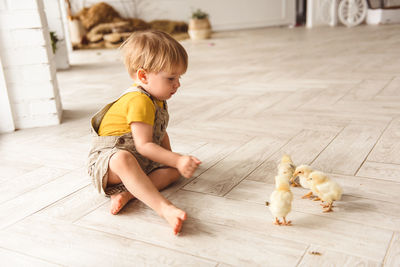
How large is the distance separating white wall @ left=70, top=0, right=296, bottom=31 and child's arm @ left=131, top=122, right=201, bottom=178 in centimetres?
543

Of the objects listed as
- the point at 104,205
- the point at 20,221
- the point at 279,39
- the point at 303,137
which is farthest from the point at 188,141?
the point at 279,39

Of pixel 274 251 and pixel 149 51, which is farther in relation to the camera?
pixel 149 51

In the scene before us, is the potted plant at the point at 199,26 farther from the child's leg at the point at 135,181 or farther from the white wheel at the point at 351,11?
the child's leg at the point at 135,181

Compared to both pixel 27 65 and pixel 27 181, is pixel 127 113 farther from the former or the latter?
pixel 27 65

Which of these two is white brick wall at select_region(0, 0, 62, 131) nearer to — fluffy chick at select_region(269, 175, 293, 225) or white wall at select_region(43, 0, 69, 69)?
fluffy chick at select_region(269, 175, 293, 225)

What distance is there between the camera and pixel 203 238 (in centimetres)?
97

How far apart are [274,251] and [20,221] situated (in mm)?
659

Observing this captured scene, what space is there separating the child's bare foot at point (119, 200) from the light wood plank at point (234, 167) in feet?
0.61

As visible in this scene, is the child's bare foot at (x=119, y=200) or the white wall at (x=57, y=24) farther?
the white wall at (x=57, y=24)

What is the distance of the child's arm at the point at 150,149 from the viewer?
1071 millimetres

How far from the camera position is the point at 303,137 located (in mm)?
1622

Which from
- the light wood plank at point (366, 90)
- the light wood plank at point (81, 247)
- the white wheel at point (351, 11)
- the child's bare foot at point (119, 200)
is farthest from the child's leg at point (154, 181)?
the white wheel at point (351, 11)

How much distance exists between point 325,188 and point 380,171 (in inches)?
13.1

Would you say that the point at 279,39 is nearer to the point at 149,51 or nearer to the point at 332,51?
the point at 332,51
